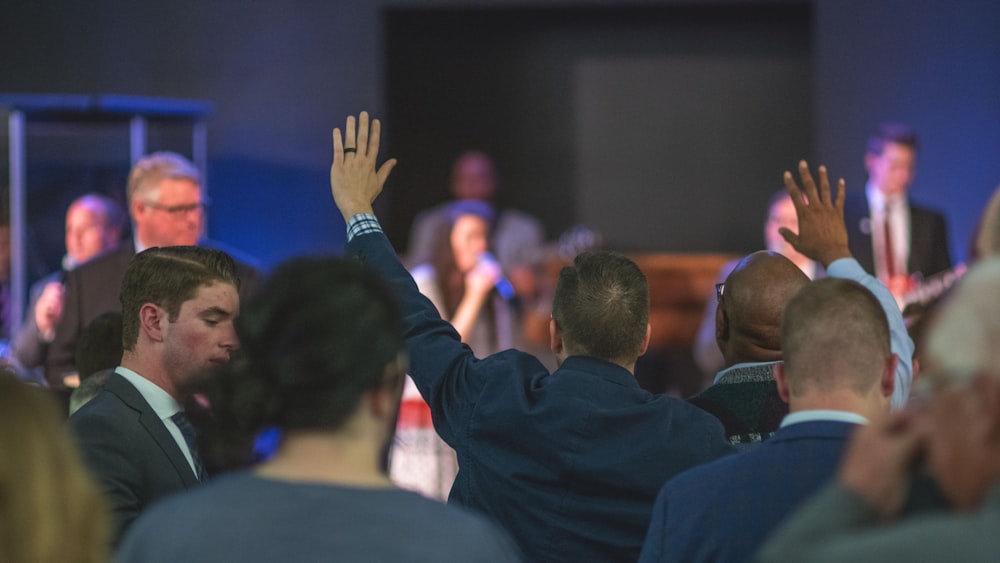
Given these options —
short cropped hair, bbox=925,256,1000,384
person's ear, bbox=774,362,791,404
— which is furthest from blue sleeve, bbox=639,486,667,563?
short cropped hair, bbox=925,256,1000,384

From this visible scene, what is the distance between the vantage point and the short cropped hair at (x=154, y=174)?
16.4 ft

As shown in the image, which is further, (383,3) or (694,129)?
(694,129)

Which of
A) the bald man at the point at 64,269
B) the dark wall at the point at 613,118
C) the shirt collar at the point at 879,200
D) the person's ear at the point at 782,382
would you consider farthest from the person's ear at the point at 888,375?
the dark wall at the point at 613,118

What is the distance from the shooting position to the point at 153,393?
2.72 metres

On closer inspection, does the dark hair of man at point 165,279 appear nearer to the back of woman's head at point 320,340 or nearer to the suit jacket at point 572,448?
the suit jacket at point 572,448

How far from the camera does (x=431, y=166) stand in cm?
960

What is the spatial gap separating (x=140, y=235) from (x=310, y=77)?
12.5 ft

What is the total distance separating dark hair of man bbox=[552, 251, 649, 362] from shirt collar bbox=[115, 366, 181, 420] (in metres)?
0.80

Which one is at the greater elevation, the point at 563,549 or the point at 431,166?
the point at 431,166

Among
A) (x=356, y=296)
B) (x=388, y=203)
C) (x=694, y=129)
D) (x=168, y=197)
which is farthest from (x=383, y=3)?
(x=356, y=296)

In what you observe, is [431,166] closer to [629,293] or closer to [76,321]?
[76,321]

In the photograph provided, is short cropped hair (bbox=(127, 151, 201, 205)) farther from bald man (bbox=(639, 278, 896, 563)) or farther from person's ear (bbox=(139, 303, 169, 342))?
bald man (bbox=(639, 278, 896, 563))

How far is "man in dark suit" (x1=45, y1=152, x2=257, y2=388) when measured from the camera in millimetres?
4957

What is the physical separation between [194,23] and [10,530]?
24.9 ft
